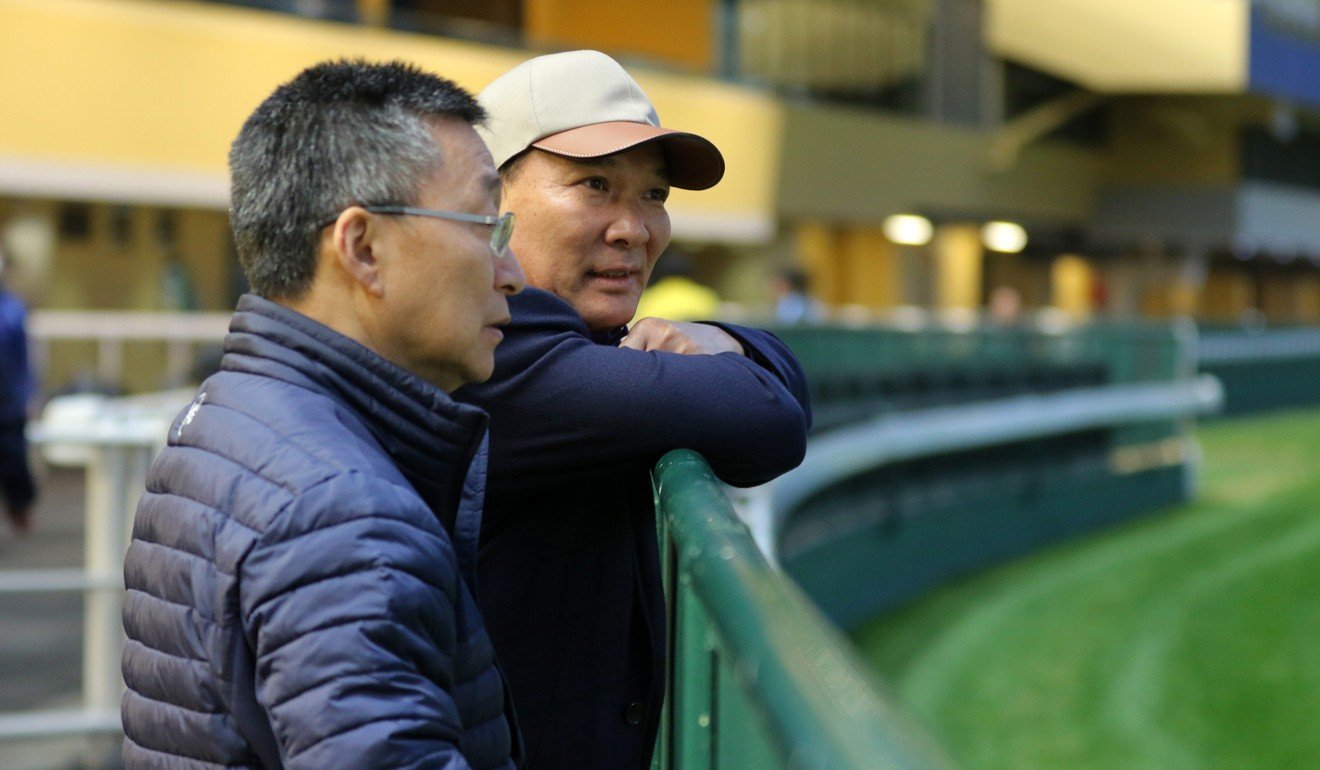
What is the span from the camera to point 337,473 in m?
1.63

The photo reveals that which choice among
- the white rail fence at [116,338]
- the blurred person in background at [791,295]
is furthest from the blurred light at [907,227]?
the white rail fence at [116,338]

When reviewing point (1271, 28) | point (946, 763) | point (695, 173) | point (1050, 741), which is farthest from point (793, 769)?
point (1271, 28)

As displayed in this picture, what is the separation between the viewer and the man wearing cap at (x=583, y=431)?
2.31 meters

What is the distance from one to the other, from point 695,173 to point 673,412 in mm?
438

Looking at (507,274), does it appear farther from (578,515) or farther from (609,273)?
(609,273)

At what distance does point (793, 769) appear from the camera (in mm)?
1244

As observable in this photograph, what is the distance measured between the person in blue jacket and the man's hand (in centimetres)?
54

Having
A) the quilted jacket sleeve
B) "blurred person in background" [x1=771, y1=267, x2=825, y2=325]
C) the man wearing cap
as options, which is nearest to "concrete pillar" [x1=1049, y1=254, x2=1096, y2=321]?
"blurred person in background" [x1=771, y1=267, x2=825, y2=325]

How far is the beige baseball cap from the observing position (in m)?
2.49

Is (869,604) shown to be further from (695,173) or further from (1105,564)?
(695,173)

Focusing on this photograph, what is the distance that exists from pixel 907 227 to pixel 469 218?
26.8m

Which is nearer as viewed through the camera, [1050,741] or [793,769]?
[793,769]

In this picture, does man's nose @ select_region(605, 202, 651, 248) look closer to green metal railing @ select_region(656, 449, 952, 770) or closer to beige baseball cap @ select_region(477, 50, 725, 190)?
beige baseball cap @ select_region(477, 50, 725, 190)

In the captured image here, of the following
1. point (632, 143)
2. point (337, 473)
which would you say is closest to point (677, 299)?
point (632, 143)
